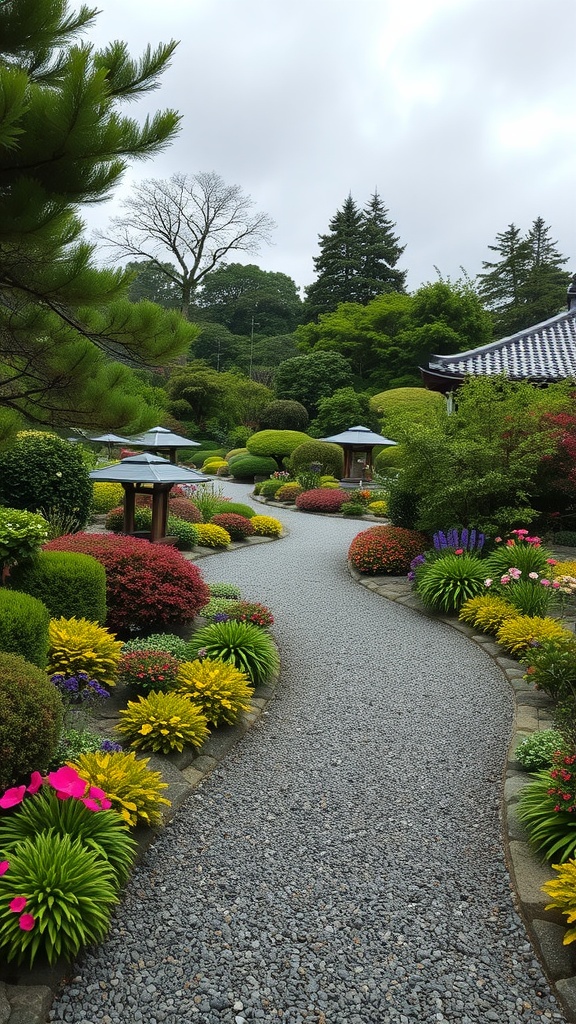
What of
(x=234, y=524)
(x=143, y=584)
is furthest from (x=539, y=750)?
(x=234, y=524)

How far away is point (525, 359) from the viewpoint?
11984mm

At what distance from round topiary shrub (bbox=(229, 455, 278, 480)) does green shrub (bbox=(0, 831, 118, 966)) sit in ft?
60.0

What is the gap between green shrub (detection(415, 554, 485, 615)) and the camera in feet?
22.4

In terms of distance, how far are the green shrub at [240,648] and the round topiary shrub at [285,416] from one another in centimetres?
1889

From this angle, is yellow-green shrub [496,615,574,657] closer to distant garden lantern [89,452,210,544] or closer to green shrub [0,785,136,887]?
green shrub [0,785,136,887]

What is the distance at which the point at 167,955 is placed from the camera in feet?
7.33

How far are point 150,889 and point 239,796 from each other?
843 mm

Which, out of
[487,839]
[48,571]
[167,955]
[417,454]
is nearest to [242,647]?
[48,571]

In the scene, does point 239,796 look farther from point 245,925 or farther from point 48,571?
point 48,571

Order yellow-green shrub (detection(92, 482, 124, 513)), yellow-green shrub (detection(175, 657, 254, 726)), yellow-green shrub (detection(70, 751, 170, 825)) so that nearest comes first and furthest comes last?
yellow-green shrub (detection(70, 751, 170, 825))
yellow-green shrub (detection(175, 657, 254, 726))
yellow-green shrub (detection(92, 482, 124, 513))

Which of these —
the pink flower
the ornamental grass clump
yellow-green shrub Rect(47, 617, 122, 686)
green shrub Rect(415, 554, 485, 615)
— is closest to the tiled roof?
green shrub Rect(415, 554, 485, 615)

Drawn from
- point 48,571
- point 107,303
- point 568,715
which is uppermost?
point 107,303

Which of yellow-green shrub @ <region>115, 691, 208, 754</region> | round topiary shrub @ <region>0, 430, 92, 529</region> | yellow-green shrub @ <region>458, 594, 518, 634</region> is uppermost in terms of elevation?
round topiary shrub @ <region>0, 430, 92, 529</region>

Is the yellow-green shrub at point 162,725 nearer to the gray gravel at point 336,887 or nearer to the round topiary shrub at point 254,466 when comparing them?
the gray gravel at point 336,887
